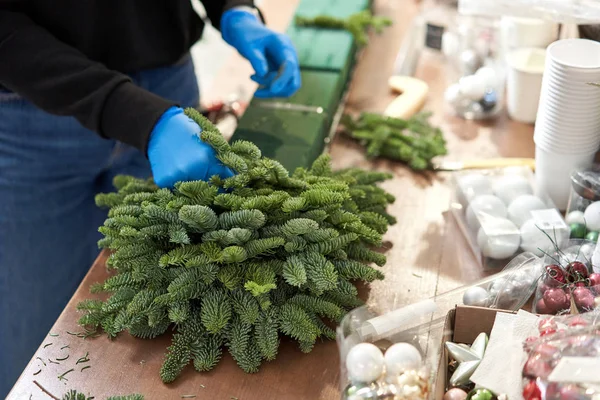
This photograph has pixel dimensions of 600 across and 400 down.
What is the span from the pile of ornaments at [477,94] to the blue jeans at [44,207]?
0.72 metres

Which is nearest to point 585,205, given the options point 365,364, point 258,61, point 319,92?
point 365,364

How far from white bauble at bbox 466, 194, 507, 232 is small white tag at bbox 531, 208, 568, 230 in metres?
0.06

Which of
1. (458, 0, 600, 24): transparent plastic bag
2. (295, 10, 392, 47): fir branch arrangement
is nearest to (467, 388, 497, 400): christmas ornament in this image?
(458, 0, 600, 24): transparent plastic bag

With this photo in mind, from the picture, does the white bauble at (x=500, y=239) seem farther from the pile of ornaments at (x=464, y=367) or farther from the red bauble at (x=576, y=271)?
the pile of ornaments at (x=464, y=367)

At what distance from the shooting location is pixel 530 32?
5.13ft

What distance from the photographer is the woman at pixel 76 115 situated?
1.32 metres

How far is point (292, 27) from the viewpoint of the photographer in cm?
190

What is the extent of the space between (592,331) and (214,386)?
55 cm

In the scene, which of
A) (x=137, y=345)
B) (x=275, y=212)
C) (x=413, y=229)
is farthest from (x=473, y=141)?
(x=137, y=345)

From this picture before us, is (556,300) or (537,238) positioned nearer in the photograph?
(556,300)

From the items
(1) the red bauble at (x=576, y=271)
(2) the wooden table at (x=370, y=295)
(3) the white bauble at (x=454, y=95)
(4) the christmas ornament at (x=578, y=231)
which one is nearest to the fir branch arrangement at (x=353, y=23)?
(2) the wooden table at (x=370, y=295)

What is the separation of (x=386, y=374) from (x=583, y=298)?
34 cm

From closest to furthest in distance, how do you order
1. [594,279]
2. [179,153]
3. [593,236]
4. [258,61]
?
[594,279], [593,236], [179,153], [258,61]

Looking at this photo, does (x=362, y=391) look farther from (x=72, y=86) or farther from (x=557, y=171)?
(x=72, y=86)
